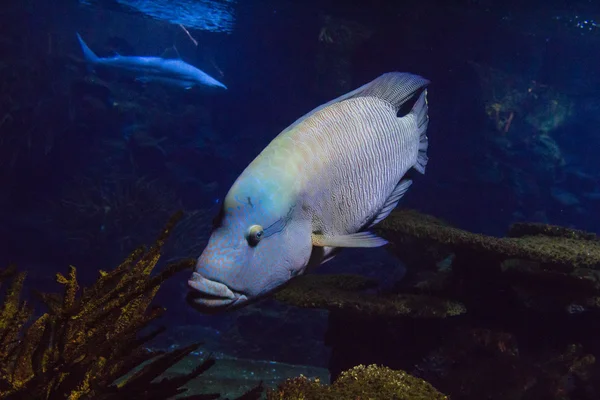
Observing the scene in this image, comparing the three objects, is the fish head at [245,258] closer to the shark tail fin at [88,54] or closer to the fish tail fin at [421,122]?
the fish tail fin at [421,122]

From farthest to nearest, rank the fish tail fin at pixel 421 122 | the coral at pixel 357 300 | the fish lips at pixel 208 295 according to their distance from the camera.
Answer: the coral at pixel 357 300 → the fish tail fin at pixel 421 122 → the fish lips at pixel 208 295

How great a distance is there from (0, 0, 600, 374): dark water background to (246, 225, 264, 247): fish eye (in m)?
8.70

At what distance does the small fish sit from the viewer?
11.9m

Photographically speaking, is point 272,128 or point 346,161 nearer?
point 346,161

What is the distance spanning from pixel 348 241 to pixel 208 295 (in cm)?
62

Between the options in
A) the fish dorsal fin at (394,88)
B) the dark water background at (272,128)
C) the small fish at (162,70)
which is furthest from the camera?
the small fish at (162,70)

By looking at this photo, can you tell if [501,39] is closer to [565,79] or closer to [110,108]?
[565,79]

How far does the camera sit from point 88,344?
1.64m

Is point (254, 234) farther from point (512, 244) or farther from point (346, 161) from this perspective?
point (512, 244)

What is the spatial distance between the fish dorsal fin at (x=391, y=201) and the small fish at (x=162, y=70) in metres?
11.0

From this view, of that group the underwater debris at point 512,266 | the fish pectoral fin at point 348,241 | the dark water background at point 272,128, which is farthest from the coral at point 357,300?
the dark water background at point 272,128

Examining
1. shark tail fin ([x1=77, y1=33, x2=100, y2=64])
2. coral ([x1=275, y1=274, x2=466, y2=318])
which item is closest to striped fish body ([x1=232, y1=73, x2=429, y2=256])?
coral ([x1=275, y1=274, x2=466, y2=318])

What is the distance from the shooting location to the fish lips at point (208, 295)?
137cm

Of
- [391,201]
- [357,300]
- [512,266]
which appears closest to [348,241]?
[391,201]
